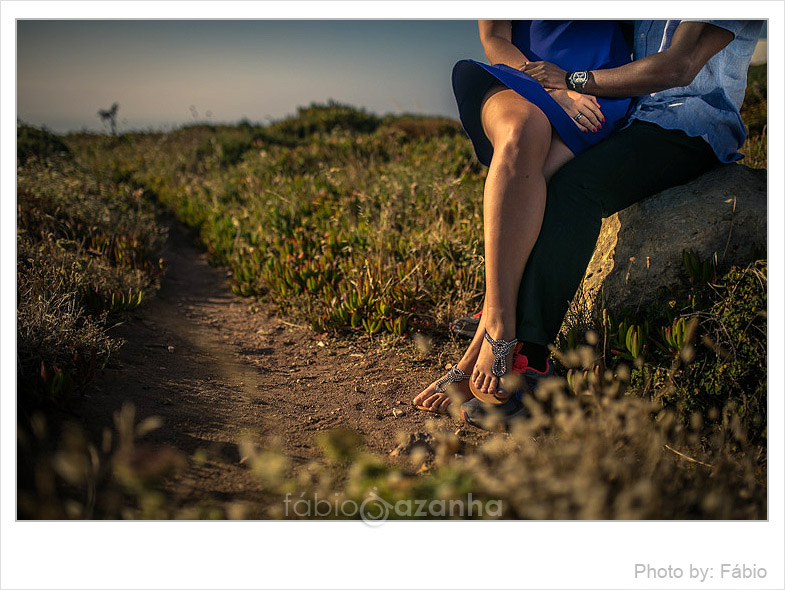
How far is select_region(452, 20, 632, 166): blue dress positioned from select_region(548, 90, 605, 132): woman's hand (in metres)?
0.04

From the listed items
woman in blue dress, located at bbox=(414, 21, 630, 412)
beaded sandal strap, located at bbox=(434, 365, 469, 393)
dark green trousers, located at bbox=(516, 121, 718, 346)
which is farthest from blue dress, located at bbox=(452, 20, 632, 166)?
beaded sandal strap, located at bbox=(434, 365, 469, 393)

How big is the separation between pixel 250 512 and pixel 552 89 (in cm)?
255

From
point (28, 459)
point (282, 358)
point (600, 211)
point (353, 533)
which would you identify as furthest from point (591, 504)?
point (282, 358)

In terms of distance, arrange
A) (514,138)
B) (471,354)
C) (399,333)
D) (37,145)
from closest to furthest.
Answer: (514,138) → (471,354) → (399,333) → (37,145)

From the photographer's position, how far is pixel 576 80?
120 inches

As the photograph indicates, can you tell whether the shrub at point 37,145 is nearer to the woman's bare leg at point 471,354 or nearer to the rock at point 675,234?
the woman's bare leg at point 471,354

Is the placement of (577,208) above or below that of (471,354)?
above

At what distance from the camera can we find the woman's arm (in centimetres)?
323

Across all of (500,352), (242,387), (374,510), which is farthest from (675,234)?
(242,387)

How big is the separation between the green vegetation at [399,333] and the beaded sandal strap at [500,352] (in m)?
0.31

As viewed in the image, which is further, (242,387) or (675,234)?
(242,387)

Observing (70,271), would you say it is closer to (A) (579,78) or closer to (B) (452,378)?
(B) (452,378)

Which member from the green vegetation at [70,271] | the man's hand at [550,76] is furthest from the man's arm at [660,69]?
the green vegetation at [70,271]

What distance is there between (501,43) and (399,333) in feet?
6.31
